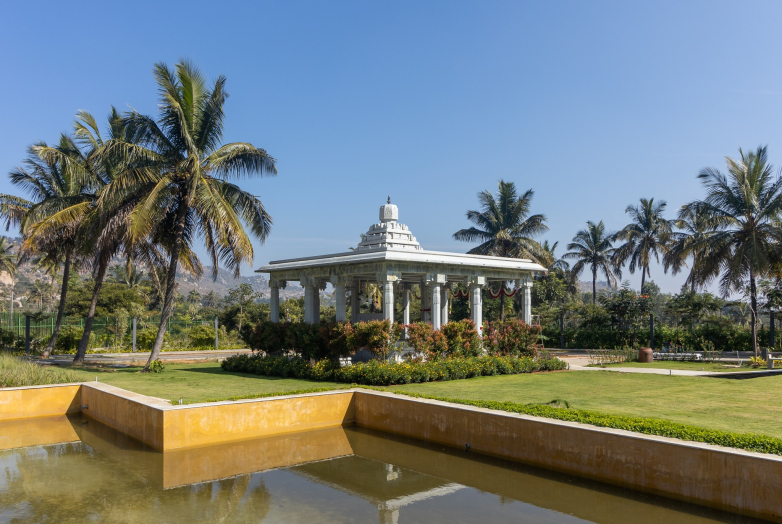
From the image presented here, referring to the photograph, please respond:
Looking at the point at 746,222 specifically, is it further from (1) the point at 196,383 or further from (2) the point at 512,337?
(1) the point at 196,383

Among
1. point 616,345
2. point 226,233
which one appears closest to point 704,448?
point 226,233

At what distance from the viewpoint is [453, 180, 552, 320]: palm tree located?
123 ft

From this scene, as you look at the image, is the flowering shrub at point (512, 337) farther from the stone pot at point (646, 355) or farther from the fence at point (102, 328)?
the fence at point (102, 328)

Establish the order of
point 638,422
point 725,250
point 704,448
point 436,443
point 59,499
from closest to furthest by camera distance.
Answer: point 704,448
point 59,499
point 638,422
point 436,443
point 725,250

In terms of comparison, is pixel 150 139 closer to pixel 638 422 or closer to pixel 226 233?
pixel 226 233

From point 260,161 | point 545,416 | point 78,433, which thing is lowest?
point 78,433

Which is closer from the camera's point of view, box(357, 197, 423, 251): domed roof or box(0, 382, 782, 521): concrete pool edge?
box(0, 382, 782, 521): concrete pool edge

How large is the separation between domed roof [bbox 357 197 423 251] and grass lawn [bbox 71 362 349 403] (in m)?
6.09

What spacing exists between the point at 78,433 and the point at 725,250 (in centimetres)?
2547

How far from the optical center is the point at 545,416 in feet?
31.3

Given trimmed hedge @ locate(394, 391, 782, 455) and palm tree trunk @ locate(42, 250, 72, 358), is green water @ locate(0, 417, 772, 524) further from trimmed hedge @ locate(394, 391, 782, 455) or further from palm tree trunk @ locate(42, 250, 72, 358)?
palm tree trunk @ locate(42, 250, 72, 358)

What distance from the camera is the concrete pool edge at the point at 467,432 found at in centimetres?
708

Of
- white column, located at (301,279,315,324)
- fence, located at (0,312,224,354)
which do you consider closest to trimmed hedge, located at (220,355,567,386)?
white column, located at (301,279,315,324)

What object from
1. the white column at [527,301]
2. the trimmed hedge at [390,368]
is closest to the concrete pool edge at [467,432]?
the trimmed hedge at [390,368]
